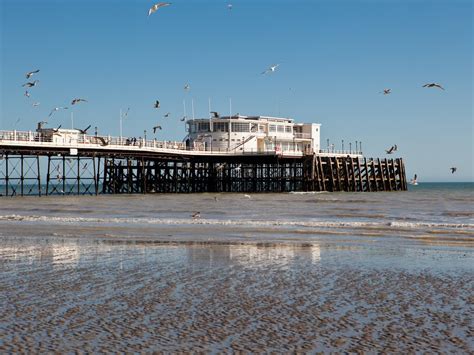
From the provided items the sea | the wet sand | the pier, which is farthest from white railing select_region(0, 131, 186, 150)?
the wet sand

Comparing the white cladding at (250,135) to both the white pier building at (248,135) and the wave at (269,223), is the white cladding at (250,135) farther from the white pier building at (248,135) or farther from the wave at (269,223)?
the wave at (269,223)

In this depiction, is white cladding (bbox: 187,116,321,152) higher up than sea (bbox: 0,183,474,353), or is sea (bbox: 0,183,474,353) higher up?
white cladding (bbox: 187,116,321,152)

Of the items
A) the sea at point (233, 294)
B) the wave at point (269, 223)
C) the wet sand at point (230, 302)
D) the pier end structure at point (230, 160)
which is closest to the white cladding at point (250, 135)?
the pier end structure at point (230, 160)

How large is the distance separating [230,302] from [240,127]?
6536 cm

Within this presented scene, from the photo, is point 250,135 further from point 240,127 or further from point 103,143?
point 103,143

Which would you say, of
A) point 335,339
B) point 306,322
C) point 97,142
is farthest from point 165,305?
point 97,142

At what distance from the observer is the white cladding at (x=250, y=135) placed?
7400 cm

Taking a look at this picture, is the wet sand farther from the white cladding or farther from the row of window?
the row of window

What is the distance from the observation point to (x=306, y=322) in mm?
8867

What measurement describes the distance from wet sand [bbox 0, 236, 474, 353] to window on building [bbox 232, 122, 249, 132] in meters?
59.3

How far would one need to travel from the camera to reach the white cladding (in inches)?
2913

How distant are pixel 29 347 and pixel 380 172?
78612mm

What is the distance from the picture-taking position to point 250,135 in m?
75.0

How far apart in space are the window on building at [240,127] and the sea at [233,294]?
55.5 m
